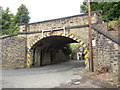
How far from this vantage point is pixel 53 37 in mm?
11438

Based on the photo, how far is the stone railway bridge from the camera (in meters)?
7.43

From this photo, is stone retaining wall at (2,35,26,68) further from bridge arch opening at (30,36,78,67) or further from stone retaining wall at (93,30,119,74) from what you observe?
stone retaining wall at (93,30,119,74)

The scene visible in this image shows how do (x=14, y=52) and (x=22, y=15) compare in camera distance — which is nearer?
(x=14, y=52)

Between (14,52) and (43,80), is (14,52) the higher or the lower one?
the higher one

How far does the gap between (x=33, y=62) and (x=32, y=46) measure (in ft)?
5.91

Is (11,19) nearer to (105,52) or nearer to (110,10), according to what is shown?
(110,10)

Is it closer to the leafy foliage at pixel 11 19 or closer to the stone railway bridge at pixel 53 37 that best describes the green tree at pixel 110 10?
the stone railway bridge at pixel 53 37

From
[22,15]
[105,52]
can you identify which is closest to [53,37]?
[105,52]

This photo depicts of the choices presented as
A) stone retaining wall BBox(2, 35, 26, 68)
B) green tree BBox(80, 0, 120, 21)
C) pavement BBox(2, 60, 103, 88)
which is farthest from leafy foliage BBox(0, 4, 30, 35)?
green tree BBox(80, 0, 120, 21)

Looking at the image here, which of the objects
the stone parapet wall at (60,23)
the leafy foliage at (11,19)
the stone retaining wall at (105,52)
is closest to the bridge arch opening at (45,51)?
the stone parapet wall at (60,23)

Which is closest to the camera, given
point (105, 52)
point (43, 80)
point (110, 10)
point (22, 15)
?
point (43, 80)

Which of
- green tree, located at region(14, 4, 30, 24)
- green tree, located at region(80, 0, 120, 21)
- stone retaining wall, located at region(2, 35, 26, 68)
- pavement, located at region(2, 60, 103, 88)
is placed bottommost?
pavement, located at region(2, 60, 103, 88)

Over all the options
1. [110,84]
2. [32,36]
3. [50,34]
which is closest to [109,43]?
[110,84]

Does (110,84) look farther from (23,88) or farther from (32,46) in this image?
(32,46)
